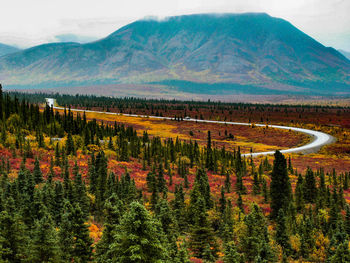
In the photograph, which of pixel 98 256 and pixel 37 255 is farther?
pixel 98 256

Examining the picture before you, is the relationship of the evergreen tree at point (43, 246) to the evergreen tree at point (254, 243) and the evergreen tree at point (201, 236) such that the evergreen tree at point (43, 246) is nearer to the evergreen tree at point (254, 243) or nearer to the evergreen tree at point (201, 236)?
the evergreen tree at point (201, 236)

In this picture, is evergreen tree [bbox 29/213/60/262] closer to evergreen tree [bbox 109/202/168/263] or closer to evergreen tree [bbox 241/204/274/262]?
evergreen tree [bbox 109/202/168/263]

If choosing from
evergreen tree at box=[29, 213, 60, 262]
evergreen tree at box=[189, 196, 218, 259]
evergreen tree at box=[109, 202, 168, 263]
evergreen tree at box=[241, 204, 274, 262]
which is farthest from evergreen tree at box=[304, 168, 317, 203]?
evergreen tree at box=[29, 213, 60, 262]

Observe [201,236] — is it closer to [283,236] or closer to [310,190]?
[283,236]


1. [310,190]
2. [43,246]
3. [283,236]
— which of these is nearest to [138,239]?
[43,246]

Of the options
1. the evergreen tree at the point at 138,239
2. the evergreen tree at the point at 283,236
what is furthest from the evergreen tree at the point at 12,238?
the evergreen tree at the point at 283,236

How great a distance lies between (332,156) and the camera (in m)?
90.0

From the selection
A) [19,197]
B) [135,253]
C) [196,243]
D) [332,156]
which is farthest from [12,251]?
[332,156]

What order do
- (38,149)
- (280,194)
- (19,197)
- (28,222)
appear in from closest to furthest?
(28,222), (19,197), (280,194), (38,149)

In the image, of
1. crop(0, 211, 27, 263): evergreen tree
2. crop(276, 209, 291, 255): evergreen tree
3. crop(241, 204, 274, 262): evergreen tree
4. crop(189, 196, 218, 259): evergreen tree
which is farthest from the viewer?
crop(276, 209, 291, 255): evergreen tree

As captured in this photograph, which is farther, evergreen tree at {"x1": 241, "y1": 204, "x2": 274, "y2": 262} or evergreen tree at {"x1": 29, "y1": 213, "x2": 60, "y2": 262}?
evergreen tree at {"x1": 241, "y1": 204, "x2": 274, "y2": 262}

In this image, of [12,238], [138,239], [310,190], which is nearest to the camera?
[138,239]

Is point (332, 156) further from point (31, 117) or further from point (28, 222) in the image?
point (28, 222)

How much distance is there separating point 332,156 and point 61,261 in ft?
293
